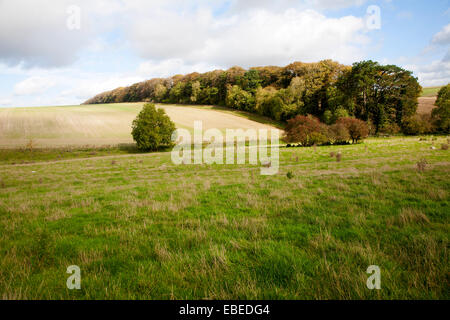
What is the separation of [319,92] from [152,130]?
5095 centimetres

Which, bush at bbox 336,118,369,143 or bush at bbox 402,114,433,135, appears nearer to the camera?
bush at bbox 336,118,369,143

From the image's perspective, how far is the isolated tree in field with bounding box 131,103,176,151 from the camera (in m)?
44.9

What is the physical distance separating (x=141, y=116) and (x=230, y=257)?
4928 centimetres

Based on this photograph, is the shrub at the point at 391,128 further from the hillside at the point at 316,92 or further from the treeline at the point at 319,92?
the hillside at the point at 316,92

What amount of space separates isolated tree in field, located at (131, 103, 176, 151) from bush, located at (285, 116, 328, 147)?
86.8 ft

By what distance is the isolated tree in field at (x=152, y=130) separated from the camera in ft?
147

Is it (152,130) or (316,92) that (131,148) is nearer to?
(152,130)

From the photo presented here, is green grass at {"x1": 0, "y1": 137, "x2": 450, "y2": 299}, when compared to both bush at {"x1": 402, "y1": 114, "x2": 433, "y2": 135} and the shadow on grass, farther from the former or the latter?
bush at {"x1": 402, "y1": 114, "x2": 433, "y2": 135}

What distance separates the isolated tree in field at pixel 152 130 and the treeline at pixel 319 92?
37.0 meters

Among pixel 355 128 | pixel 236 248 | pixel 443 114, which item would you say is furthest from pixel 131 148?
pixel 443 114

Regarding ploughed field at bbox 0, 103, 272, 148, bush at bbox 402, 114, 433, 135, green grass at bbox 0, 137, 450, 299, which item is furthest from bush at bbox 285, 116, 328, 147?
ploughed field at bbox 0, 103, 272, 148

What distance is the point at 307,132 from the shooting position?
33.8 m

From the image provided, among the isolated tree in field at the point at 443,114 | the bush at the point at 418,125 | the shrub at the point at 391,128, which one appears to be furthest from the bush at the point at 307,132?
the isolated tree in field at the point at 443,114

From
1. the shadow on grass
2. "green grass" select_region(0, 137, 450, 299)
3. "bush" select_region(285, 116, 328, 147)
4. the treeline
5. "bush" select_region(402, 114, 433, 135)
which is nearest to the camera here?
"green grass" select_region(0, 137, 450, 299)
